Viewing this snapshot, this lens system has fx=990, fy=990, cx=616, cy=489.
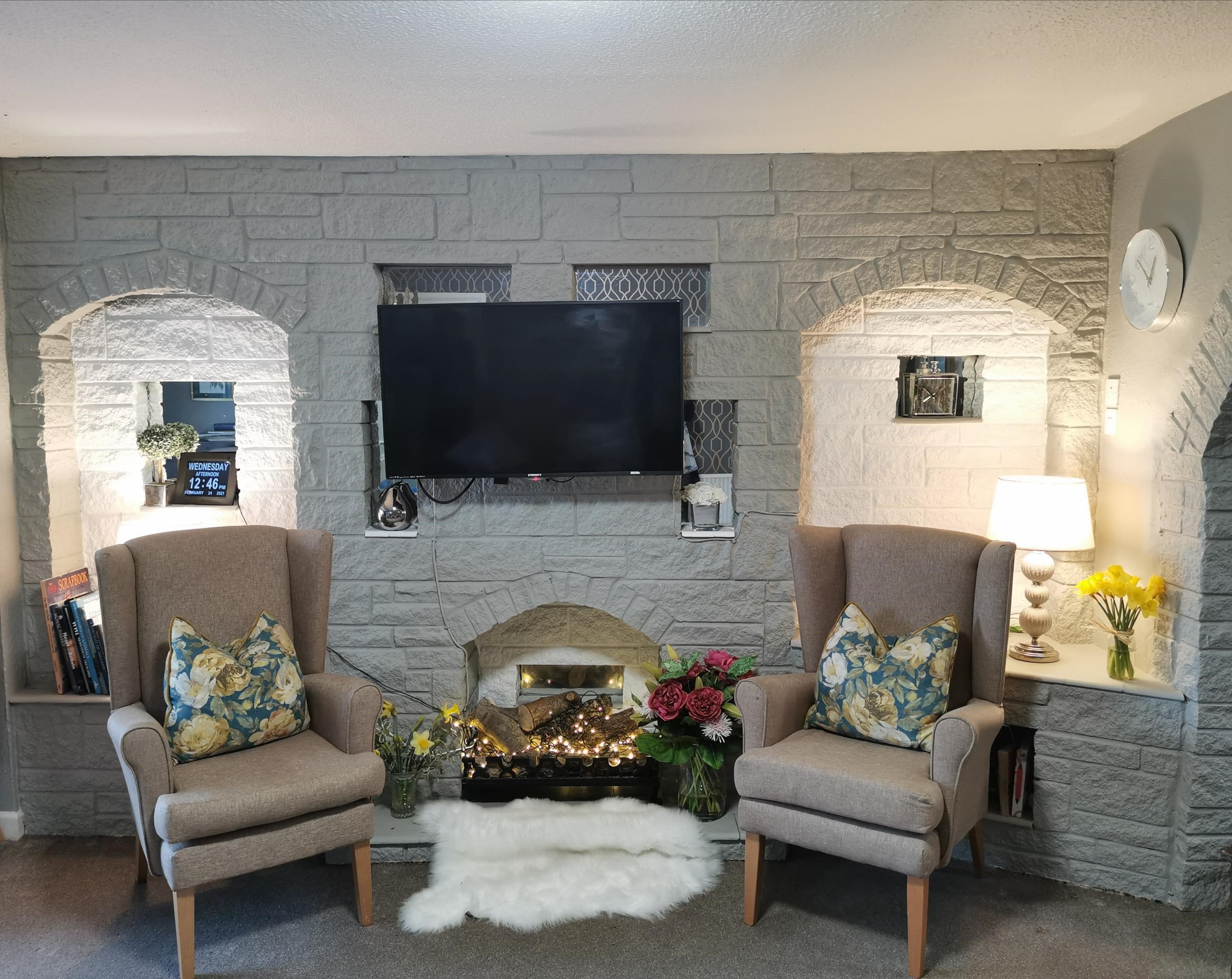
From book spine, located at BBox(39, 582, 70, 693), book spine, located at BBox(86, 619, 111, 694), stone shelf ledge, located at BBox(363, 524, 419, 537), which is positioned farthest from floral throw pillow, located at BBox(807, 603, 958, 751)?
book spine, located at BBox(39, 582, 70, 693)

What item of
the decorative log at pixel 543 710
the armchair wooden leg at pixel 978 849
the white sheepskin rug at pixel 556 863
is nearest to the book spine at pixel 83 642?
the white sheepskin rug at pixel 556 863

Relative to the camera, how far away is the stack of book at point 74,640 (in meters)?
3.32

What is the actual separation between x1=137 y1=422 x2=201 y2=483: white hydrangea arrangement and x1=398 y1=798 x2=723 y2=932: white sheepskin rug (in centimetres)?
159

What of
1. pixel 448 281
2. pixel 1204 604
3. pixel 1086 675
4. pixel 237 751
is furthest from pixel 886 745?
pixel 448 281

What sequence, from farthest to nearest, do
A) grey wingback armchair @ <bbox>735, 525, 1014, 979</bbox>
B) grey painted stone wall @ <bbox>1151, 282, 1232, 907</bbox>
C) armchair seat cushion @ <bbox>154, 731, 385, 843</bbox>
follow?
1. grey painted stone wall @ <bbox>1151, 282, 1232, 907</bbox>
2. grey wingback armchair @ <bbox>735, 525, 1014, 979</bbox>
3. armchair seat cushion @ <bbox>154, 731, 385, 843</bbox>

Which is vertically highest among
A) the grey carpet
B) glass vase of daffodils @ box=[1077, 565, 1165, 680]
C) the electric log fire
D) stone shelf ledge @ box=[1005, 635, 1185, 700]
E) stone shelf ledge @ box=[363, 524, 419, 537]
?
stone shelf ledge @ box=[363, 524, 419, 537]

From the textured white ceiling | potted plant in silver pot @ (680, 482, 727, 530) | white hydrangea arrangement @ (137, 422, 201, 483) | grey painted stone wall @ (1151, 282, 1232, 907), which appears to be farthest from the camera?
white hydrangea arrangement @ (137, 422, 201, 483)

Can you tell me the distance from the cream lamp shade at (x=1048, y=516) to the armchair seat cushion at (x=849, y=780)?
2.67 ft

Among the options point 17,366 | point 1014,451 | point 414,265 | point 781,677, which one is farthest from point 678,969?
point 17,366

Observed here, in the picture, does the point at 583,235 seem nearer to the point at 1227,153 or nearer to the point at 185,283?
the point at 185,283

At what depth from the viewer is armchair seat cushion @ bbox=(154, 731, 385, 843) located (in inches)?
98.9

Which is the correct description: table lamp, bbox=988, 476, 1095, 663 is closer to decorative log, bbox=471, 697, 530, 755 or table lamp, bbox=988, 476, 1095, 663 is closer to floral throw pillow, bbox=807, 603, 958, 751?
floral throw pillow, bbox=807, 603, 958, 751

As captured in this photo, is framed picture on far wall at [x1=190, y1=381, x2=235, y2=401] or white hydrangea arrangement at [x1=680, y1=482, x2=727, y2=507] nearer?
white hydrangea arrangement at [x1=680, y1=482, x2=727, y2=507]

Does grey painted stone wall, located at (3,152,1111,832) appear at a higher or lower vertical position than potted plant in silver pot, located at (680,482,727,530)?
higher
